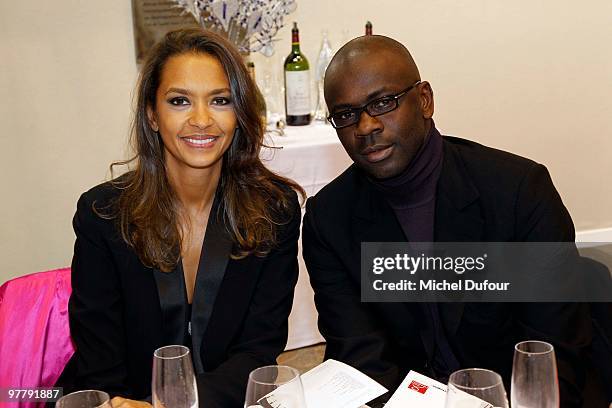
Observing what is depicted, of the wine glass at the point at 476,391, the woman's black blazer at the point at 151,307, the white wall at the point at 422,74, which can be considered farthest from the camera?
the white wall at the point at 422,74

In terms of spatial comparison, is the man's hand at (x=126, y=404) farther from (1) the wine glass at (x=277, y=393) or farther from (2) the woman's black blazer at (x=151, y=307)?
(1) the wine glass at (x=277, y=393)

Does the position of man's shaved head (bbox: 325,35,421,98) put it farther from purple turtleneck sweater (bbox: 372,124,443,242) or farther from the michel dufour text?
the michel dufour text

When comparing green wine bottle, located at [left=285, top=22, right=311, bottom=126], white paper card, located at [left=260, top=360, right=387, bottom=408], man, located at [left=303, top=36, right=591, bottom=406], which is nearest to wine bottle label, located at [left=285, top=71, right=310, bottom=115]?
green wine bottle, located at [left=285, top=22, right=311, bottom=126]

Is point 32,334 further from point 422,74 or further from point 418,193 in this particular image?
point 422,74

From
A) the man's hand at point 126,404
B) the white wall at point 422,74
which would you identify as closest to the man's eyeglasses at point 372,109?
the man's hand at point 126,404

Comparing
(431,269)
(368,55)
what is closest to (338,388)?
(431,269)

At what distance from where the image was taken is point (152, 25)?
3.54 meters

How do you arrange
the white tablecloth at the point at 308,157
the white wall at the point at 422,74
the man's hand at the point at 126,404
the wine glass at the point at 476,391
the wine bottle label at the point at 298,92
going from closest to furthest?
the wine glass at the point at 476,391
the man's hand at the point at 126,404
the white tablecloth at the point at 308,157
the wine bottle label at the point at 298,92
the white wall at the point at 422,74

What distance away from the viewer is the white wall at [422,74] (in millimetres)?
3529

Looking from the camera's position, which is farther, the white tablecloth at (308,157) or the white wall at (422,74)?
the white wall at (422,74)

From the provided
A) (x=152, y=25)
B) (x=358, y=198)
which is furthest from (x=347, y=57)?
(x=152, y=25)

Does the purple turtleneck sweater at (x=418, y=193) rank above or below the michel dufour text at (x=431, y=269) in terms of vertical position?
above

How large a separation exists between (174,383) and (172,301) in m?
0.78

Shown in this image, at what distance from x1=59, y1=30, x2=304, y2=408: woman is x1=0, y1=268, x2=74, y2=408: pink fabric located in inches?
1.5
